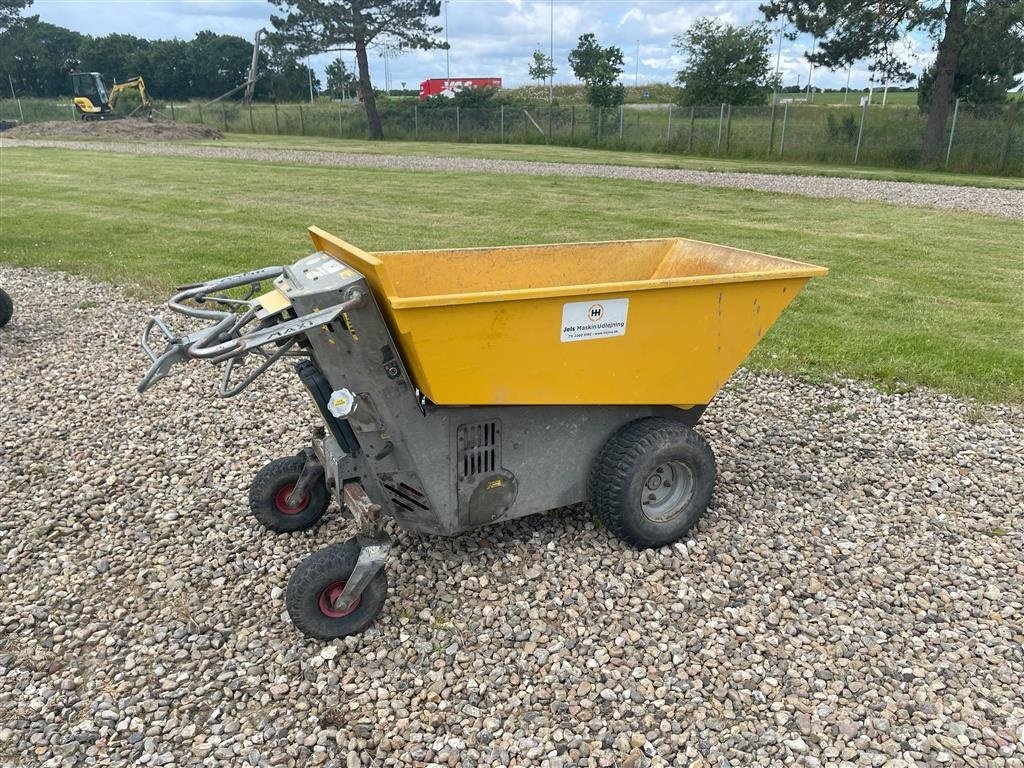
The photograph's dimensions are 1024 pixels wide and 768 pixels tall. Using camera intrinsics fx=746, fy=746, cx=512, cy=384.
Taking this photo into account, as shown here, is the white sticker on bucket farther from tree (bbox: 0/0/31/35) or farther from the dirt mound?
tree (bbox: 0/0/31/35)

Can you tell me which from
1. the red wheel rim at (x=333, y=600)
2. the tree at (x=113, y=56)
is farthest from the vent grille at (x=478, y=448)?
the tree at (x=113, y=56)

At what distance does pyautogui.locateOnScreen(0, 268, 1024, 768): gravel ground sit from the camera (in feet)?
8.55

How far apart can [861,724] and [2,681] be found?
3203 mm

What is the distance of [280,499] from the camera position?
12.2 ft

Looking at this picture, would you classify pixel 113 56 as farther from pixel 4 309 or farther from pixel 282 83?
pixel 4 309

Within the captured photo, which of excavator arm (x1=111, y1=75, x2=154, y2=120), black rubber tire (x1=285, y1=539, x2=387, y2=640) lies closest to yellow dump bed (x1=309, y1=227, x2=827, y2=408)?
black rubber tire (x1=285, y1=539, x2=387, y2=640)

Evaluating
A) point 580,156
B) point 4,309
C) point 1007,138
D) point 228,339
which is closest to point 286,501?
point 228,339

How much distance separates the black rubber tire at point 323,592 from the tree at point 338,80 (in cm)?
6326

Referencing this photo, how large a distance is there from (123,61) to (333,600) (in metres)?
89.2

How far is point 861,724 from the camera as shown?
104 inches

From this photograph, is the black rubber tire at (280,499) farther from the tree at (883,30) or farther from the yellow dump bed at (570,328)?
the tree at (883,30)

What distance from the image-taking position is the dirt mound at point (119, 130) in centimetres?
3070

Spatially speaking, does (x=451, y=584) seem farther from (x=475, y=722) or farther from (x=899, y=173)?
(x=899, y=173)

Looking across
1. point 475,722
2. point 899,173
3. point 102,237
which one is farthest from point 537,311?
point 899,173
